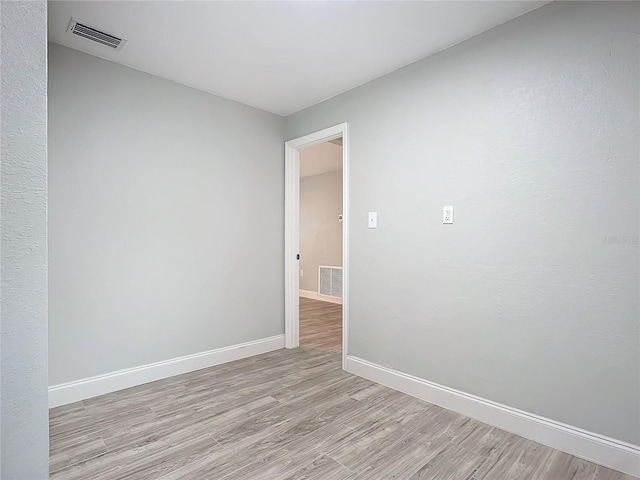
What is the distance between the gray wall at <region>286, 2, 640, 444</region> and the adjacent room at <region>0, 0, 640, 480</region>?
0.01 m

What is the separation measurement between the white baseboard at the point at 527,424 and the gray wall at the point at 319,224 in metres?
3.96

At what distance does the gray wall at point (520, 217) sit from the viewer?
1.75 metres

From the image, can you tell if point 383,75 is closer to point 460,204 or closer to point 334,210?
point 460,204

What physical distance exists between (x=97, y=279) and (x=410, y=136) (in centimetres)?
247

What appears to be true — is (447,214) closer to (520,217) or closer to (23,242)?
(520,217)

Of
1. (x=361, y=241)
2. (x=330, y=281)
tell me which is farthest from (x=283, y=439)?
(x=330, y=281)

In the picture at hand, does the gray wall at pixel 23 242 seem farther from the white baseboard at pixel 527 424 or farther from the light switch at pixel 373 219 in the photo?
→ the light switch at pixel 373 219

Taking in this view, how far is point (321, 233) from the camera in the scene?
22.6ft

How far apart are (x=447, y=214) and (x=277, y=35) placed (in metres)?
1.58

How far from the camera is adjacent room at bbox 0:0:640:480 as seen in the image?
1.78 meters

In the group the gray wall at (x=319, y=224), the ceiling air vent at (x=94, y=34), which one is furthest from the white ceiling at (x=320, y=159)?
the ceiling air vent at (x=94, y=34)

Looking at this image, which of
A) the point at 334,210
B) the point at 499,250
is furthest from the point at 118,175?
the point at 334,210

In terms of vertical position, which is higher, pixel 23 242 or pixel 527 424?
pixel 23 242

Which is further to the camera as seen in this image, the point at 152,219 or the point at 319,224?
the point at 319,224
